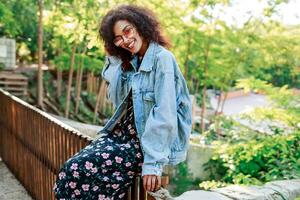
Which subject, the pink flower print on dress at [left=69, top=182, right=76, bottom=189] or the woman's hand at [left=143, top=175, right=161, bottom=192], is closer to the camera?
the woman's hand at [left=143, top=175, right=161, bottom=192]

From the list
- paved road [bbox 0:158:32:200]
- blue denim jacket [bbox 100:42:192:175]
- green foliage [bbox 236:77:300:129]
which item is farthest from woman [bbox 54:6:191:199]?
green foliage [bbox 236:77:300:129]

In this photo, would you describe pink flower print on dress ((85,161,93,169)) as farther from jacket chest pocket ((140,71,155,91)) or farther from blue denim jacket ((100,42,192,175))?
jacket chest pocket ((140,71,155,91))

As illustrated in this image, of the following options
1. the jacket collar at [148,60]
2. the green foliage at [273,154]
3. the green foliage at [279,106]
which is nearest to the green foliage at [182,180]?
the green foliage at [273,154]

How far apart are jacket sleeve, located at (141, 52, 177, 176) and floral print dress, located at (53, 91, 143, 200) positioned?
15 centimetres

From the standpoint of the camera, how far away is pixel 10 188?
15.8 ft

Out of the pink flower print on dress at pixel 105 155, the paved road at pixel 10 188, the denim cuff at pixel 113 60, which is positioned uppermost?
the denim cuff at pixel 113 60

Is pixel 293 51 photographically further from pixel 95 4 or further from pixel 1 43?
pixel 1 43

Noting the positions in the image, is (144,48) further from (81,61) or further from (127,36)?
(81,61)

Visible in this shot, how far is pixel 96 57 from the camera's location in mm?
12883

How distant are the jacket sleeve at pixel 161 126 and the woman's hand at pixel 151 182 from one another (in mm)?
23

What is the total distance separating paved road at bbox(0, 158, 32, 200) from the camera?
14.8ft

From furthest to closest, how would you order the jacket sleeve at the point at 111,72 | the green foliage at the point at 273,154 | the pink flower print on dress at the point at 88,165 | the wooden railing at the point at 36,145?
1. the green foliage at the point at 273,154
2. the wooden railing at the point at 36,145
3. the jacket sleeve at the point at 111,72
4. the pink flower print on dress at the point at 88,165

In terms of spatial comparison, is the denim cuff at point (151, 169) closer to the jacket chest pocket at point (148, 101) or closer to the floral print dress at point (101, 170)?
the floral print dress at point (101, 170)

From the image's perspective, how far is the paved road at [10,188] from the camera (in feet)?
14.8
